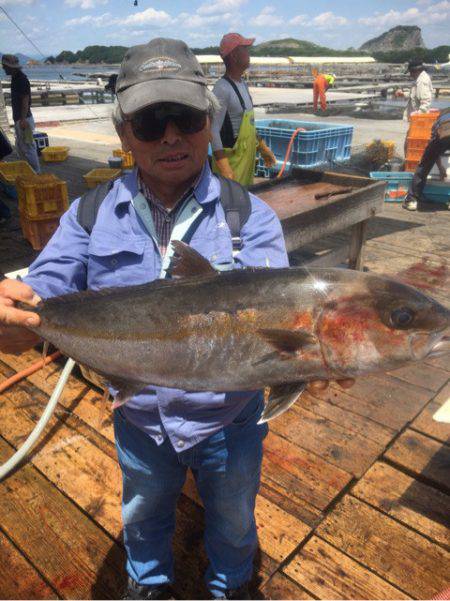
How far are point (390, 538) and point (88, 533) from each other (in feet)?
6.16

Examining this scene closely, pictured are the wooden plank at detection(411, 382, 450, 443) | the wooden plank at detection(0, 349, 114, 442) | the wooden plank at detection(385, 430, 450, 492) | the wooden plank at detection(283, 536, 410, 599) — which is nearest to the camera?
the wooden plank at detection(283, 536, 410, 599)

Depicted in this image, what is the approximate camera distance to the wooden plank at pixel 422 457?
10.6 feet

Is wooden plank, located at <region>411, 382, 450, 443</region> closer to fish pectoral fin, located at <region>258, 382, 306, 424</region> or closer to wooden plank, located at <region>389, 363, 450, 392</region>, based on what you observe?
wooden plank, located at <region>389, 363, 450, 392</region>

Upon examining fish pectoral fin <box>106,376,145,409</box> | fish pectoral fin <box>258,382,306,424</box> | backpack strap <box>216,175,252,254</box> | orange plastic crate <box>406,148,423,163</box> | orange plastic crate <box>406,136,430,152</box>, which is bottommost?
orange plastic crate <box>406,148,423,163</box>

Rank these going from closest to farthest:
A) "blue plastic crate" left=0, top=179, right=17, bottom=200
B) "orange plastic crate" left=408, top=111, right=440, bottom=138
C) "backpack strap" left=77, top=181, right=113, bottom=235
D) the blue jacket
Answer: the blue jacket
"backpack strap" left=77, top=181, right=113, bottom=235
"blue plastic crate" left=0, top=179, right=17, bottom=200
"orange plastic crate" left=408, top=111, right=440, bottom=138

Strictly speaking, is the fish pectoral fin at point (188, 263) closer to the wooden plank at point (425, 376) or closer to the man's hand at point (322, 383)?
the man's hand at point (322, 383)

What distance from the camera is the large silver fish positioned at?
1748 millimetres

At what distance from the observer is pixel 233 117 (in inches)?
235

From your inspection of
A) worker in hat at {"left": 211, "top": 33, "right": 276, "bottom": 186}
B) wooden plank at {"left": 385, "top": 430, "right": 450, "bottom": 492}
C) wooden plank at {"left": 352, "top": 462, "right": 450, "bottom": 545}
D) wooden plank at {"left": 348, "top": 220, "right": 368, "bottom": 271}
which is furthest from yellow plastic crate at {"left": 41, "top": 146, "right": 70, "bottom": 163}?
wooden plank at {"left": 352, "top": 462, "right": 450, "bottom": 545}

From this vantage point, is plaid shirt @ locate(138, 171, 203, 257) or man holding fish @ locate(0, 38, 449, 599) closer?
man holding fish @ locate(0, 38, 449, 599)

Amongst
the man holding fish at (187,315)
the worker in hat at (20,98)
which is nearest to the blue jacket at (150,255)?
the man holding fish at (187,315)

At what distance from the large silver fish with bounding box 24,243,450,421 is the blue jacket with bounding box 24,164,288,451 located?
176 millimetres

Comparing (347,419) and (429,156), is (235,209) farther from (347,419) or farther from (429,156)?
(429,156)

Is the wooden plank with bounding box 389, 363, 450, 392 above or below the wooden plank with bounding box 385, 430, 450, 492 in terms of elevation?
below
